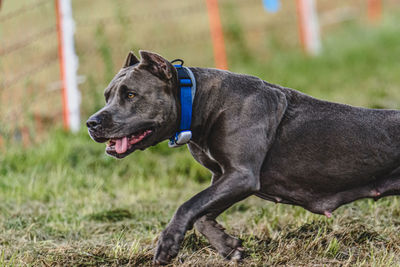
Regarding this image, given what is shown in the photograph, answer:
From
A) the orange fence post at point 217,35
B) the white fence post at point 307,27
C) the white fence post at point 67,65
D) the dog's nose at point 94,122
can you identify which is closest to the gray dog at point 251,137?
the dog's nose at point 94,122

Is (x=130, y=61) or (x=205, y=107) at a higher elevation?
Answer: (x=130, y=61)

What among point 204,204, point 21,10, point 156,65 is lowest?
point 204,204

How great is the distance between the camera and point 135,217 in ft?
16.4

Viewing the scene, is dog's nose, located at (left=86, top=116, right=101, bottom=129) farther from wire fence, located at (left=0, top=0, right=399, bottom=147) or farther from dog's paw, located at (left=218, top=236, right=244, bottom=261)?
wire fence, located at (left=0, top=0, right=399, bottom=147)

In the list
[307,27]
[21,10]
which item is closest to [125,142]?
[21,10]

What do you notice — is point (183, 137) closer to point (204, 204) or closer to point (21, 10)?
point (204, 204)

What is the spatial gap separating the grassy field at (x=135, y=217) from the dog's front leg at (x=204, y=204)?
270 millimetres

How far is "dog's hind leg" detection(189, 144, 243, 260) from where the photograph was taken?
3.80 metres

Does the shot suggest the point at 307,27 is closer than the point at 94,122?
No

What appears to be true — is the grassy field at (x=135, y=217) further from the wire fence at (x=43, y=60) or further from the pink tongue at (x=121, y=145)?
the pink tongue at (x=121, y=145)

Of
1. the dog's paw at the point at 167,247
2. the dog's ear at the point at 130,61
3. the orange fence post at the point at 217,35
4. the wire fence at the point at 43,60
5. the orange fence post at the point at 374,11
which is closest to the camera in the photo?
the dog's paw at the point at 167,247

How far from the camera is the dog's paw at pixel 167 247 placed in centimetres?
341

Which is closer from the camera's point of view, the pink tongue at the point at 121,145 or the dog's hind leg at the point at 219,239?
the pink tongue at the point at 121,145

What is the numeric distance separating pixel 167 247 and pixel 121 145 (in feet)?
2.19
